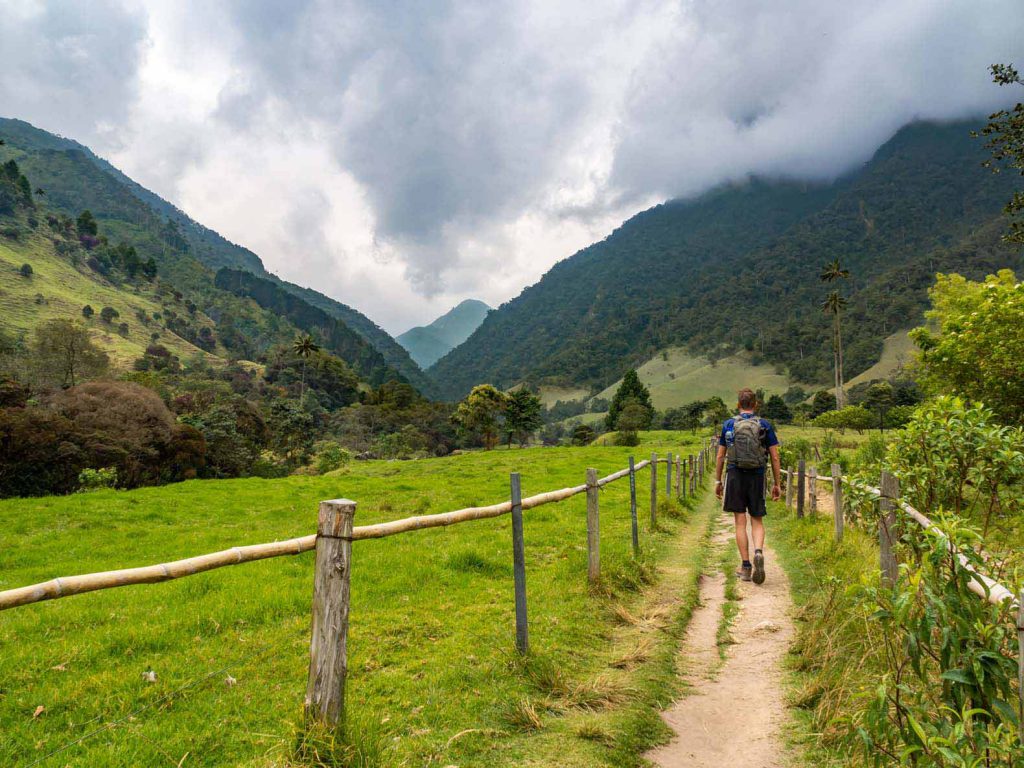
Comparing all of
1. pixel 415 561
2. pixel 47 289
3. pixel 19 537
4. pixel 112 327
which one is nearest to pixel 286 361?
Result: pixel 112 327

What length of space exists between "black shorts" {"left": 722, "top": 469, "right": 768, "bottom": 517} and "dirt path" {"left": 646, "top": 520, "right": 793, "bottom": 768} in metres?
1.14

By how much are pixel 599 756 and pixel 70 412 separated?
38045 millimetres

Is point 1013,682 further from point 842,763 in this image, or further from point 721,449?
point 721,449

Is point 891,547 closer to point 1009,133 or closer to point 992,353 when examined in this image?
point 992,353

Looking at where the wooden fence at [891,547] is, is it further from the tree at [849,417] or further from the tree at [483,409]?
the tree at [483,409]

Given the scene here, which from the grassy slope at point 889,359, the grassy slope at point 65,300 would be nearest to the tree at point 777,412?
the grassy slope at point 889,359

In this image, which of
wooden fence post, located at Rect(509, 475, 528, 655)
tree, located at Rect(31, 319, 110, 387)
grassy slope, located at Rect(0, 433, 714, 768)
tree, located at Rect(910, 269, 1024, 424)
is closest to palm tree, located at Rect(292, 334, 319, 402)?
tree, located at Rect(31, 319, 110, 387)

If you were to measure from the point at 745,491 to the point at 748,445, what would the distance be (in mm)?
647

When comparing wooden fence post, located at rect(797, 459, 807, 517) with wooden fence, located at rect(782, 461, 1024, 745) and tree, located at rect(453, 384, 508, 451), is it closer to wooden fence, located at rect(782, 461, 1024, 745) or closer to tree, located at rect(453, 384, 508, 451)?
wooden fence, located at rect(782, 461, 1024, 745)

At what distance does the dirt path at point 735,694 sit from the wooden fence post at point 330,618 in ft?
6.81

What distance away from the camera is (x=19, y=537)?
1282cm

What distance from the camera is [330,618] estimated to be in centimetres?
307

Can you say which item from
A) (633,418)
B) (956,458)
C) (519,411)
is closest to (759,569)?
(956,458)

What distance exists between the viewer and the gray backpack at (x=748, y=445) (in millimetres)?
7312
